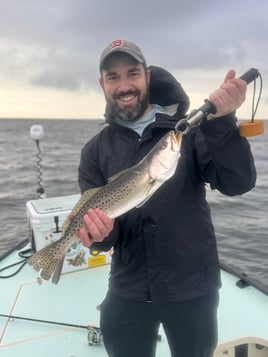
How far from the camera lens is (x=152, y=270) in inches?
117

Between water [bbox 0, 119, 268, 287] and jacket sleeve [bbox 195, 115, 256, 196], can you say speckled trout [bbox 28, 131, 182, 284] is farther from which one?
water [bbox 0, 119, 268, 287]

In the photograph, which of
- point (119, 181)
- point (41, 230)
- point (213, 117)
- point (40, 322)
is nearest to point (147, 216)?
point (119, 181)

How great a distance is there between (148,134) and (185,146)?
0.30 metres

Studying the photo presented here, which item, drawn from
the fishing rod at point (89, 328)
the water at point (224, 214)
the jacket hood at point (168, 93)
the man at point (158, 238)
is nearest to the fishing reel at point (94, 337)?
the fishing rod at point (89, 328)

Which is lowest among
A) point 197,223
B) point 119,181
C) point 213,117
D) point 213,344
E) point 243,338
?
point 243,338

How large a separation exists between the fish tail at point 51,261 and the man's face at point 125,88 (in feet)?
3.80

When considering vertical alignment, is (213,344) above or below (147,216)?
below

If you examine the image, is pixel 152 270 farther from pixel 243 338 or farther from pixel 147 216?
pixel 243 338

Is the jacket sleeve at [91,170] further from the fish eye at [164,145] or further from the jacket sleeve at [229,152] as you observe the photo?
the jacket sleeve at [229,152]

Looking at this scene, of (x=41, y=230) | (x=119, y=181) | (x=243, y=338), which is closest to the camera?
(x=119, y=181)

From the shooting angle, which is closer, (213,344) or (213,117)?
(213,117)

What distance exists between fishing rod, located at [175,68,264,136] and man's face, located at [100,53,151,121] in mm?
726

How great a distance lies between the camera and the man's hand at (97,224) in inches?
111

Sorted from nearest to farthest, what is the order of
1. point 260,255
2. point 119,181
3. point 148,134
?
point 119,181
point 148,134
point 260,255
